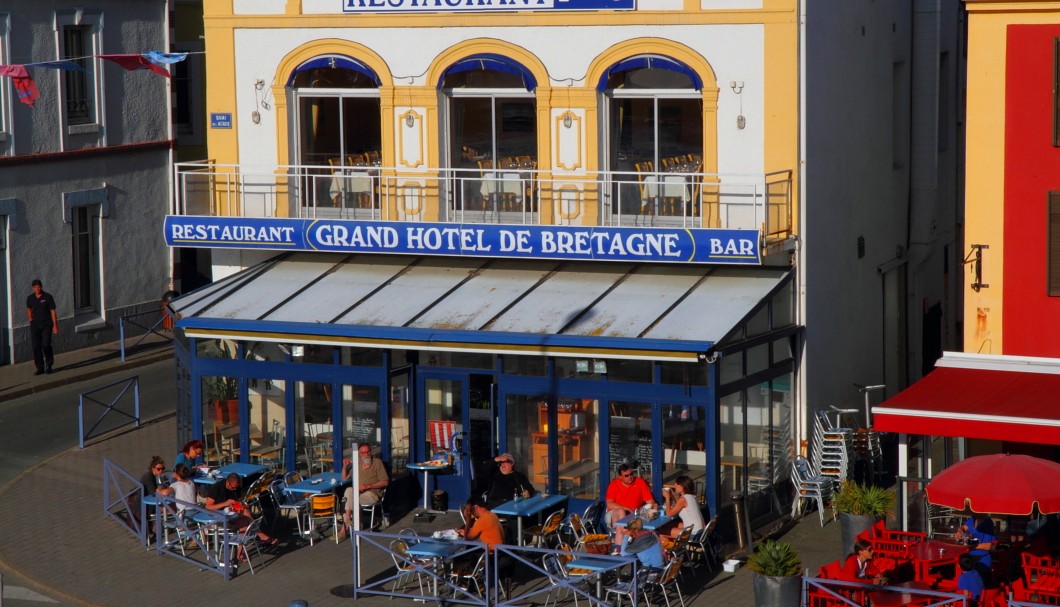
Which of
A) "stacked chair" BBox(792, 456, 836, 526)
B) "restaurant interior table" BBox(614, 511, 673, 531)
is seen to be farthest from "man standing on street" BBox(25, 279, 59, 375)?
"stacked chair" BBox(792, 456, 836, 526)

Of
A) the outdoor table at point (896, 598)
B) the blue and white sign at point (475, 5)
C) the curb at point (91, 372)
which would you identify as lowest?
the outdoor table at point (896, 598)

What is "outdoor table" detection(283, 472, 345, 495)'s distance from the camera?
20.7m

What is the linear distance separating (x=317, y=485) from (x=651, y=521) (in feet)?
14.9

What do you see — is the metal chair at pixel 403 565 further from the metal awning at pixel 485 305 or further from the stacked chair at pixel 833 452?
the stacked chair at pixel 833 452

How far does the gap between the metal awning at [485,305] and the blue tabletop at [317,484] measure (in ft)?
5.93

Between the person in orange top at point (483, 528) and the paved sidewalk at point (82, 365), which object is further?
the paved sidewalk at point (82, 365)

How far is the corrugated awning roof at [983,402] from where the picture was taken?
704 inches

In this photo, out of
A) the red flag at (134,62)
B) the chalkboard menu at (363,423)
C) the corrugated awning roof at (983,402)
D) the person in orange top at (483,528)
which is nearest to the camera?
the corrugated awning roof at (983,402)

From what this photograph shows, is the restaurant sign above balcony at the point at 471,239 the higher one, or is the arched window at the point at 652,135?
the arched window at the point at 652,135

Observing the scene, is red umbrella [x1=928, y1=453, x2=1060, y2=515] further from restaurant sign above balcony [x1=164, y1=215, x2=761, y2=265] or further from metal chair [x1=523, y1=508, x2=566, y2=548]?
metal chair [x1=523, y1=508, x2=566, y2=548]

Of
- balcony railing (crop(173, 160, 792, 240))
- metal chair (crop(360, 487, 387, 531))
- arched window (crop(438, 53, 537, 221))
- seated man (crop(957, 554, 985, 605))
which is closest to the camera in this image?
seated man (crop(957, 554, 985, 605))

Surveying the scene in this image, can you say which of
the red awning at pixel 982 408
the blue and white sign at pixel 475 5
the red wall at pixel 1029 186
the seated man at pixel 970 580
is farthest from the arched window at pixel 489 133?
the seated man at pixel 970 580

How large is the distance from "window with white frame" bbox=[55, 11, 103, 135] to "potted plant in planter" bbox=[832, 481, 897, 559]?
761 inches

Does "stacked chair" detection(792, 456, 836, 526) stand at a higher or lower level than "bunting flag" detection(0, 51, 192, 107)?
lower
